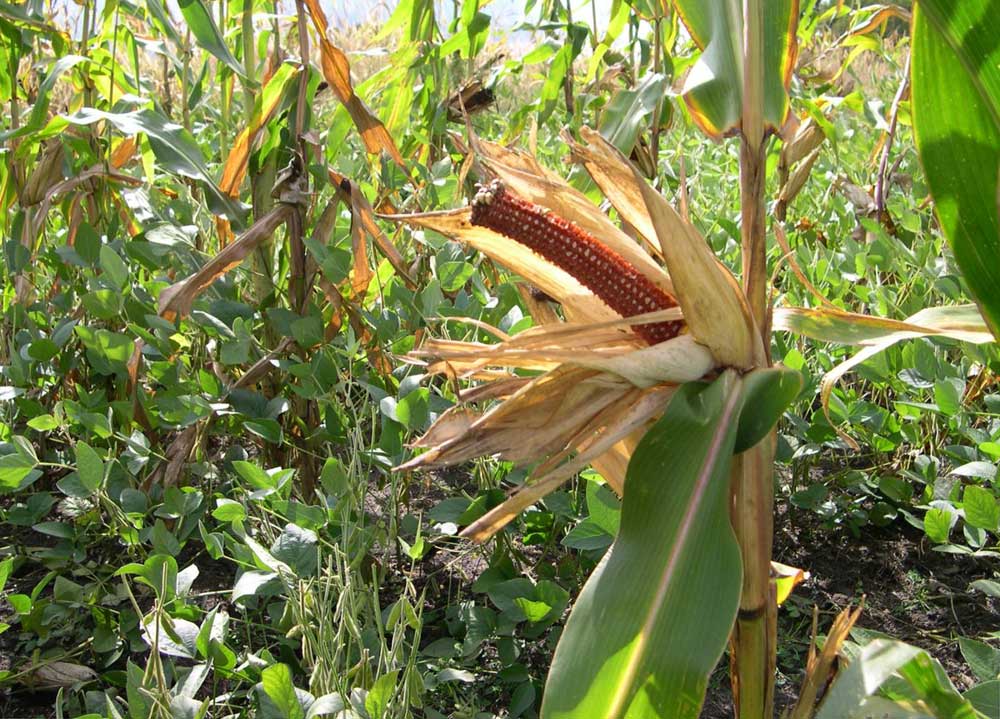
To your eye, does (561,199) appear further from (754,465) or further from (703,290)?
(754,465)

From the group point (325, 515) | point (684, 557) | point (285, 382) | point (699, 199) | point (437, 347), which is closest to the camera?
point (684, 557)

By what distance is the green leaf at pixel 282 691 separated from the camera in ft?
2.97

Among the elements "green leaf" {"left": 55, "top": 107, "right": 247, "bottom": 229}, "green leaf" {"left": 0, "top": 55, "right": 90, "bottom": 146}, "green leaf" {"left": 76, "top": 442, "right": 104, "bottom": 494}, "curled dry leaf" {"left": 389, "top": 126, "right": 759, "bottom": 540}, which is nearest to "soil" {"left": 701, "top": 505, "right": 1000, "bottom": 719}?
"curled dry leaf" {"left": 389, "top": 126, "right": 759, "bottom": 540}

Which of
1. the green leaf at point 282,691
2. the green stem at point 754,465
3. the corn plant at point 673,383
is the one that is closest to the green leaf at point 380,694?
the green leaf at point 282,691

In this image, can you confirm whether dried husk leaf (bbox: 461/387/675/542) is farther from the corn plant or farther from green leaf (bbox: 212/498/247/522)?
green leaf (bbox: 212/498/247/522)

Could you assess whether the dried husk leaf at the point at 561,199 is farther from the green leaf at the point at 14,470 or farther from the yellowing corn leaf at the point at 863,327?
the green leaf at the point at 14,470

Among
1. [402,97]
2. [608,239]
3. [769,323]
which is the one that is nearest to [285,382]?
[402,97]

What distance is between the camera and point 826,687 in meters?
0.95

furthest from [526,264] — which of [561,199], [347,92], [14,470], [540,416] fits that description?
[347,92]

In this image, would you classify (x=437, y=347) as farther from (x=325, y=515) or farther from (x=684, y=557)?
(x=325, y=515)

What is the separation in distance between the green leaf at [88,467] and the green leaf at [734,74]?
0.83m

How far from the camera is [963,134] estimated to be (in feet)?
2.53

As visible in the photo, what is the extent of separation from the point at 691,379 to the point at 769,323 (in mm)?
92

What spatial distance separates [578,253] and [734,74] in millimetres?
241
